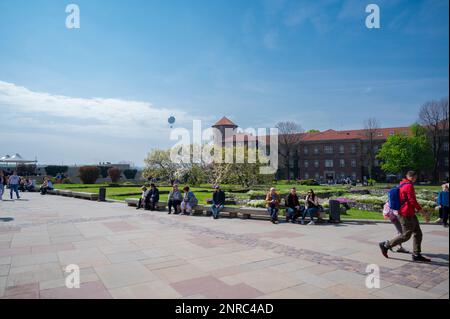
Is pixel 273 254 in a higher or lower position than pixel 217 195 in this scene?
lower

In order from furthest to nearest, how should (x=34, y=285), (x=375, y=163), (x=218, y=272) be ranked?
(x=375, y=163) < (x=218, y=272) < (x=34, y=285)

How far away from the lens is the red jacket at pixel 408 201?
642 centimetres

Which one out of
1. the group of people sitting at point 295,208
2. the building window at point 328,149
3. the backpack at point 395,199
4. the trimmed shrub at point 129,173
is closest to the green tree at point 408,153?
the building window at point 328,149

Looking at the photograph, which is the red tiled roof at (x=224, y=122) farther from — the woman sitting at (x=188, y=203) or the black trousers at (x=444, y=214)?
the black trousers at (x=444, y=214)

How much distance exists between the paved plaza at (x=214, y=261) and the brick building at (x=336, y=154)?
209 feet

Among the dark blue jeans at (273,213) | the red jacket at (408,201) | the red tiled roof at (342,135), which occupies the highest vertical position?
the red tiled roof at (342,135)

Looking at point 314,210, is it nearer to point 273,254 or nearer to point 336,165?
point 273,254

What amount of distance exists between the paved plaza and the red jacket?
1076 mm

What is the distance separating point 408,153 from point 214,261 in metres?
64.4

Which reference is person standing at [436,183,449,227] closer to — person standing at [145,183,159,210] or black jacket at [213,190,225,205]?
black jacket at [213,190,225,205]
